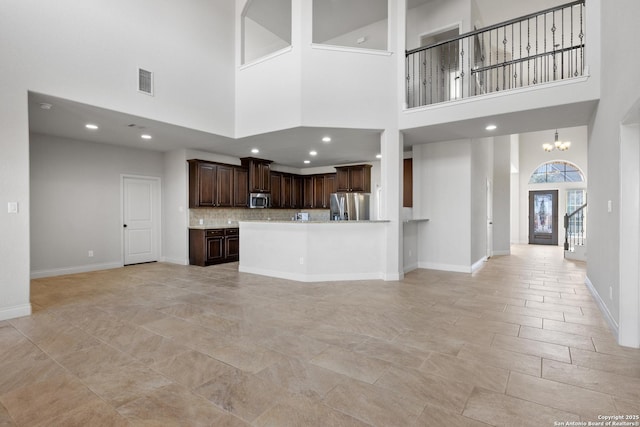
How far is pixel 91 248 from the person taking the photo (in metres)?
6.57

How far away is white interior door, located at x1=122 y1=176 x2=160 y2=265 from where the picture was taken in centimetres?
716

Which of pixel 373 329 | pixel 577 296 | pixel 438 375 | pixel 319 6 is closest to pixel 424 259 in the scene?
pixel 577 296

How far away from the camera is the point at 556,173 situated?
1213 cm

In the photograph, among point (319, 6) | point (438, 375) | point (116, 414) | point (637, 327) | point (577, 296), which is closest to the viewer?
point (116, 414)

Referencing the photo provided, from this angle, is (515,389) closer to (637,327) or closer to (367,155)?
(637,327)

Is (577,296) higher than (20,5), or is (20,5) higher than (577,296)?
(20,5)

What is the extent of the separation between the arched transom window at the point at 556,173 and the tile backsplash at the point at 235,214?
29.2 feet

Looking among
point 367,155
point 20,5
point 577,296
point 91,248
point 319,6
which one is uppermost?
point 319,6

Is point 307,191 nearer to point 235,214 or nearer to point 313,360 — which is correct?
point 235,214

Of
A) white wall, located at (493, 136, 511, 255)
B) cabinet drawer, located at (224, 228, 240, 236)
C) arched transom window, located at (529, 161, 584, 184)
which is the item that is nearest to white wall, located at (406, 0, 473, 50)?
white wall, located at (493, 136, 511, 255)

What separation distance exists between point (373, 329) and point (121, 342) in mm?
2412

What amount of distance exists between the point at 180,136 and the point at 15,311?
3725mm

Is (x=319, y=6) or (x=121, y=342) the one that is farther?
(x=319, y=6)

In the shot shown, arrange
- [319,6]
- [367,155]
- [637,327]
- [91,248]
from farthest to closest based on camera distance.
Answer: [367,155]
[319,6]
[91,248]
[637,327]
